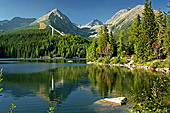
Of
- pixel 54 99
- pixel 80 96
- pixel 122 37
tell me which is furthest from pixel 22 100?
pixel 122 37

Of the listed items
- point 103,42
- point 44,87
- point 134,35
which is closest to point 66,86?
point 44,87

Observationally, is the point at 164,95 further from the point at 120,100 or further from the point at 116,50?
the point at 116,50

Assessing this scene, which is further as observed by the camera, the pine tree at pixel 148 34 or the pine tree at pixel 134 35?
the pine tree at pixel 134 35

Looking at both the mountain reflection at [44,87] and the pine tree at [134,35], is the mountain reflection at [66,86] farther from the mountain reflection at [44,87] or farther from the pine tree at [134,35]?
the pine tree at [134,35]

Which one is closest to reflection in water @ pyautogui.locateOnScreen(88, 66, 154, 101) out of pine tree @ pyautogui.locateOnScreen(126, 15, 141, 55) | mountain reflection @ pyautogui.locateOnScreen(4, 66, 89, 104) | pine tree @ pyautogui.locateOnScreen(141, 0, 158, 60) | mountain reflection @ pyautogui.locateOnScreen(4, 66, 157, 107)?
mountain reflection @ pyautogui.locateOnScreen(4, 66, 157, 107)

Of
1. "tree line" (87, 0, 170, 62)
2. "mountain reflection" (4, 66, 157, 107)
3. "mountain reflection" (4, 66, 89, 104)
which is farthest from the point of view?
"tree line" (87, 0, 170, 62)

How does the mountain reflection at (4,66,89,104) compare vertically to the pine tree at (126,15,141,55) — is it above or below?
below

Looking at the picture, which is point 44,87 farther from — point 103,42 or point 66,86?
point 103,42

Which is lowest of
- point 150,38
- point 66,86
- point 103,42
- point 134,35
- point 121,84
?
point 66,86

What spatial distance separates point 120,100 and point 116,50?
8215 centimetres

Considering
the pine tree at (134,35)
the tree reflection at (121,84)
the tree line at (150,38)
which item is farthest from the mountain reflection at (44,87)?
the pine tree at (134,35)

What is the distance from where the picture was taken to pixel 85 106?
1906 cm

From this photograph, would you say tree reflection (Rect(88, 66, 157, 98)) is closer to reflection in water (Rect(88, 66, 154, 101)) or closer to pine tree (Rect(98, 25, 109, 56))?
reflection in water (Rect(88, 66, 154, 101))

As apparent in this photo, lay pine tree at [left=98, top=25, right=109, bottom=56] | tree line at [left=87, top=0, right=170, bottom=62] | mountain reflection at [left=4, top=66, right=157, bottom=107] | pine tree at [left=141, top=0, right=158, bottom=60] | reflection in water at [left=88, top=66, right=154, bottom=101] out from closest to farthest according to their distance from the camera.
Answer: mountain reflection at [left=4, top=66, right=157, bottom=107], reflection in water at [left=88, top=66, right=154, bottom=101], tree line at [left=87, top=0, right=170, bottom=62], pine tree at [left=141, top=0, right=158, bottom=60], pine tree at [left=98, top=25, right=109, bottom=56]
